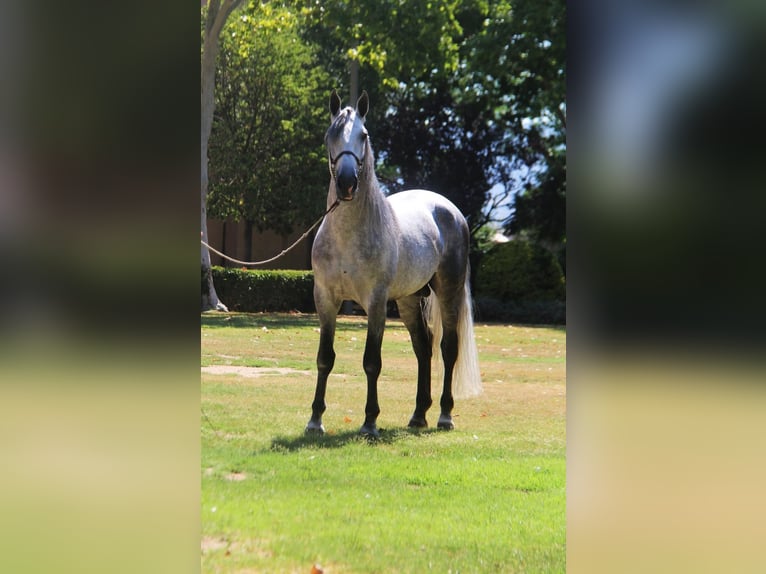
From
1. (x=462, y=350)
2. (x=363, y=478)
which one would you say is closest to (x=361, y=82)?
(x=462, y=350)

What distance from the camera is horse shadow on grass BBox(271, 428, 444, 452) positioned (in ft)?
13.5

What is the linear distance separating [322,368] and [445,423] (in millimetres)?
1137

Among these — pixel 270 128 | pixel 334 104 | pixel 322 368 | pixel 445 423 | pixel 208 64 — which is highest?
pixel 208 64

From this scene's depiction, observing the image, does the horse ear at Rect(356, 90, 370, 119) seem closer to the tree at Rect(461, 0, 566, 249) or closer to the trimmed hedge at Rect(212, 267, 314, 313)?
the tree at Rect(461, 0, 566, 249)

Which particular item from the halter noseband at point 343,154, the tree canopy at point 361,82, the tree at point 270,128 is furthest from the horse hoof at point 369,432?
the tree at point 270,128

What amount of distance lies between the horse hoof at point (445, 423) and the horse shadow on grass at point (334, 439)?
262 millimetres

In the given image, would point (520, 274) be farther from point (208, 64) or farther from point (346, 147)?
point (346, 147)

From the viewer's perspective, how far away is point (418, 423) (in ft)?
17.2

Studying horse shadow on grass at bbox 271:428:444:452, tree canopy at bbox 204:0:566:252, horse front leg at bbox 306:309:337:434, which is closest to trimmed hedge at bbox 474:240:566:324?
tree canopy at bbox 204:0:566:252

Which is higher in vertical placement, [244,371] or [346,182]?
[346,182]

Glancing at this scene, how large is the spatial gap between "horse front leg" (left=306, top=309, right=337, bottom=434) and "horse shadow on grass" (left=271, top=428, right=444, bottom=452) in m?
0.09

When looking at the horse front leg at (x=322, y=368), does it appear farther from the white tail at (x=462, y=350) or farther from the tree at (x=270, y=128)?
the tree at (x=270, y=128)
